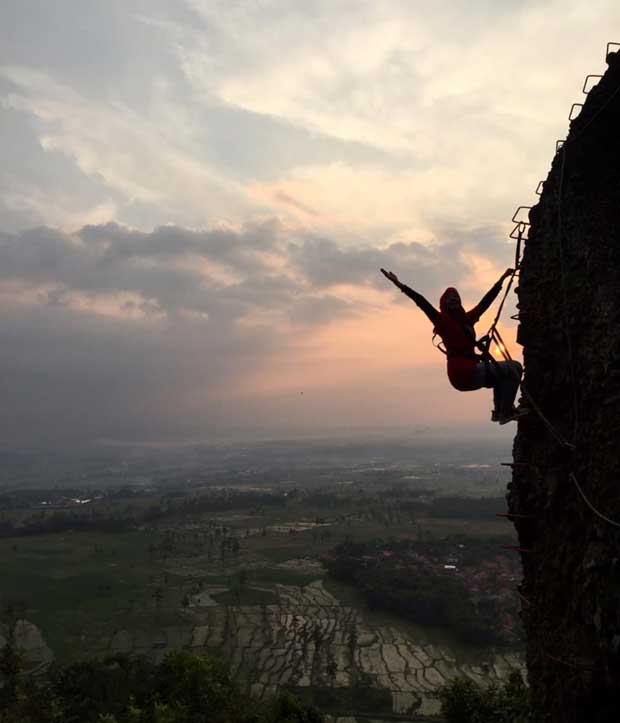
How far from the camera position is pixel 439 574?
2202 inches

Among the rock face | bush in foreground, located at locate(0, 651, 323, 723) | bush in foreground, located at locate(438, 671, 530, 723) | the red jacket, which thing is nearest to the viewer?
the rock face

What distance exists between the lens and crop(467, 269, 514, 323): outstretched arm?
671cm

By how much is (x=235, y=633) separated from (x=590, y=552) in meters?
44.9

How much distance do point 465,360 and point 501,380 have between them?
46cm

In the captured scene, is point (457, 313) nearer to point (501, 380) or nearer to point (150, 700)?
point (501, 380)

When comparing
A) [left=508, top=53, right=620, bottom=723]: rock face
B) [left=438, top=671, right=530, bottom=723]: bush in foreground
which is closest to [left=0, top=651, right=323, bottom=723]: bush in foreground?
[left=438, top=671, right=530, bottom=723]: bush in foreground

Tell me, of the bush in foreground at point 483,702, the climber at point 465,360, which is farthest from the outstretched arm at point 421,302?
the bush in foreground at point 483,702

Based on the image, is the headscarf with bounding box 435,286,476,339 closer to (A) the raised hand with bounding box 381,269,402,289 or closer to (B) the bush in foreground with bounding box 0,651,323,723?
(A) the raised hand with bounding box 381,269,402,289

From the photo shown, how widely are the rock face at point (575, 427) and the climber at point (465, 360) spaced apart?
0.25m

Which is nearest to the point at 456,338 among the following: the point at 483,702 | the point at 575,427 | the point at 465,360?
the point at 465,360

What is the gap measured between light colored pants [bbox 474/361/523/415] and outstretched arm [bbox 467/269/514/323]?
724 millimetres

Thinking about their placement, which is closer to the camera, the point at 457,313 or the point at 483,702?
the point at 457,313

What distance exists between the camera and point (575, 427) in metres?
5.36

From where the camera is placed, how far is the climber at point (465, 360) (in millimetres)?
6160
